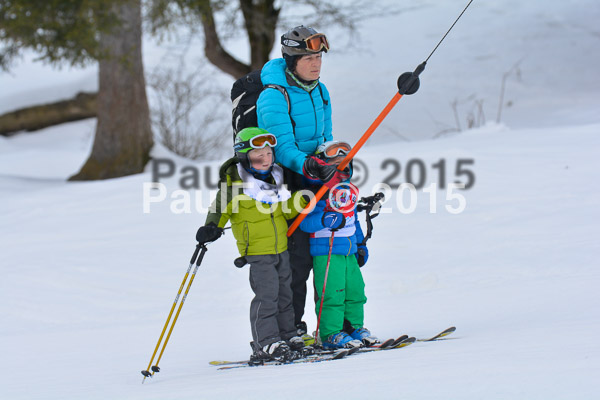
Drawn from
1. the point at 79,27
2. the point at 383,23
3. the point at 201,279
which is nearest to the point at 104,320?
the point at 201,279

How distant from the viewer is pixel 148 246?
295 inches

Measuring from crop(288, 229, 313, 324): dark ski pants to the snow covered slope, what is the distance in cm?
58

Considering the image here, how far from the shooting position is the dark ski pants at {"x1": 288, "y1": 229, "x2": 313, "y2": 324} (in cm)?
436

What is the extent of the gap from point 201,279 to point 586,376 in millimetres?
4345

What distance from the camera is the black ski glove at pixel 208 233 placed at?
4.00m

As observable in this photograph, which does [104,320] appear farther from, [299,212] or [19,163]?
[19,163]

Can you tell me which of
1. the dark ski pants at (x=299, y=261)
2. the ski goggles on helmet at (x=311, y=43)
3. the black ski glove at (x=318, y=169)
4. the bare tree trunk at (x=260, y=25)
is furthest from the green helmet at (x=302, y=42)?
the bare tree trunk at (x=260, y=25)

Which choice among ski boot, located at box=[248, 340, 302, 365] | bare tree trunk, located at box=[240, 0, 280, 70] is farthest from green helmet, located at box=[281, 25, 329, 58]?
bare tree trunk, located at box=[240, 0, 280, 70]

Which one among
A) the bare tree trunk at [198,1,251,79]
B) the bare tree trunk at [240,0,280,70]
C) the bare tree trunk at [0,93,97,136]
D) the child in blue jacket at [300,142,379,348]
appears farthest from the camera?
the bare tree trunk at [0,93,97,136]

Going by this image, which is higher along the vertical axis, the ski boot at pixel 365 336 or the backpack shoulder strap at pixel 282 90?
the backpack shoulder strap at pixel 282 90

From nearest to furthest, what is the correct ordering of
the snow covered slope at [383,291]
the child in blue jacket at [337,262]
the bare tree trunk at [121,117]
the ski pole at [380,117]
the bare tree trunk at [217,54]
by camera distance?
1. the snow covered slope at [383,291]
2. the ski pole at [380,117]
3. the child in blue jacket at [337,262]
4. the bare tree trunk at [121,117]
5. the bare tree trunk at [217,54]

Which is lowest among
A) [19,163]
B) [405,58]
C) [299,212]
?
[299,212]

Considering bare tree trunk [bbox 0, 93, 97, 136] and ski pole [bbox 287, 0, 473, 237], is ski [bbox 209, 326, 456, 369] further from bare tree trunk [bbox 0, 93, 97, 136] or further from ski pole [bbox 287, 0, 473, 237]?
bare tree trunk [bbox 0, 93, 97, 136]

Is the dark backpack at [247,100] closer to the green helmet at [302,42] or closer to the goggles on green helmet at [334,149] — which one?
the green helmet at [302,42]
